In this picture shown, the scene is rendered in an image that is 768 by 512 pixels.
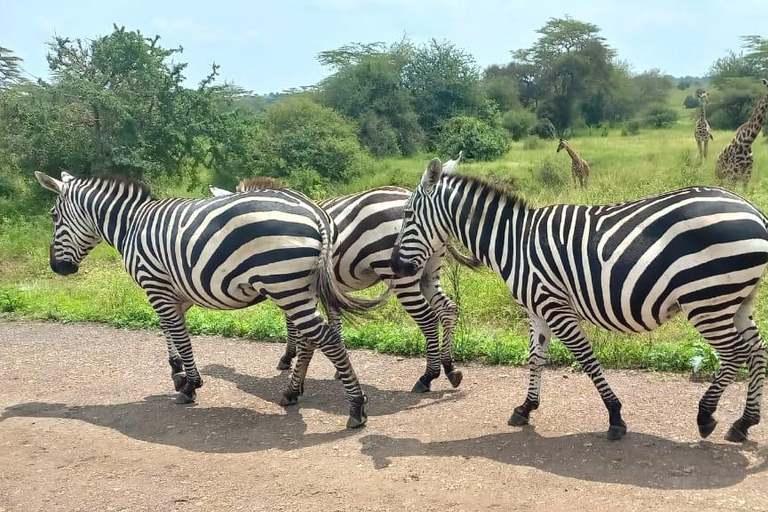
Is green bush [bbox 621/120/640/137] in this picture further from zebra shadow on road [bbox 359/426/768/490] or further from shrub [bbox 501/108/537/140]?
zebra shadow on road [bbox 359/426/768/490]

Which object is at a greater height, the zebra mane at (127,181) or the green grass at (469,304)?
the zebra mane at (127,181)

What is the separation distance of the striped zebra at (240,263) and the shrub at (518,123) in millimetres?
30148

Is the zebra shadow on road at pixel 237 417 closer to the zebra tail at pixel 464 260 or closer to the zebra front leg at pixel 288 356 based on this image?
the zebra front leg at pixel 288 356

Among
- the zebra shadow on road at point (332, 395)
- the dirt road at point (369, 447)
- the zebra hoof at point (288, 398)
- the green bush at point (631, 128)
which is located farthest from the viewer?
the green bush at point (631, 128)

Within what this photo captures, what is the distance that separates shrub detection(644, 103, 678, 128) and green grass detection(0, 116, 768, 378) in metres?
16.6

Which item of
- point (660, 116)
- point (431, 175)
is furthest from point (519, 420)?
point (660, 116)

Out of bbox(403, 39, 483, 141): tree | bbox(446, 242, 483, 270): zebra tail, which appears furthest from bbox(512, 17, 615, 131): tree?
bbox(446, 242, 483, 270): zebra tail

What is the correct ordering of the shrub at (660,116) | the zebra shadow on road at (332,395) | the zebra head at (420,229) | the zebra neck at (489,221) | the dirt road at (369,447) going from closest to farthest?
the dirt road at (369,447) < the zebra neck at (489,221) < the zebra head at (420,229) < the zebra shadow on road at (332,395) < the shrub at (660,116)

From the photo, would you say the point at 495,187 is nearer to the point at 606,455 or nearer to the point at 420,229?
the point at 420,229

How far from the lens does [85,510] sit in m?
4.41

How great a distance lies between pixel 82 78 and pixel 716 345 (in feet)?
63.2

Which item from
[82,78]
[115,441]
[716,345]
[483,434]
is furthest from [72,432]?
[82,78]

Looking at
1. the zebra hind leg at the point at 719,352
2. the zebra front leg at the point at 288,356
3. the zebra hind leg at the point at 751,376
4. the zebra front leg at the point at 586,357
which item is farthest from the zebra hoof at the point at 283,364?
the zebra hind leg at the point at 751,376

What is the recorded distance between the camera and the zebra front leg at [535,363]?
5328mm
